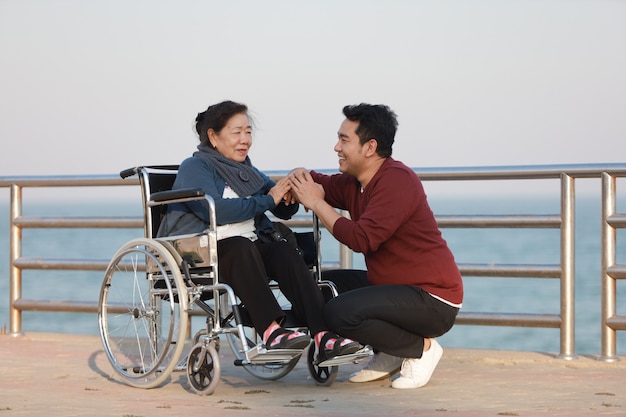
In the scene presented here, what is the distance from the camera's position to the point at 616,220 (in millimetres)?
4766

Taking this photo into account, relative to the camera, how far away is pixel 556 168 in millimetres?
4836

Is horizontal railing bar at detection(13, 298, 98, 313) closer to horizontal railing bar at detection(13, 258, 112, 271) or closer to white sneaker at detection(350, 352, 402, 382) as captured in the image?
horizontal railing bar at detection(13, 258, 112, 271)

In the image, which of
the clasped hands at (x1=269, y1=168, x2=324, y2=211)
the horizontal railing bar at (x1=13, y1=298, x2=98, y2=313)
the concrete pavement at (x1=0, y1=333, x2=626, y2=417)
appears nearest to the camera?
the concrete pavement at (x1=0, y1=333, x2=626, y2=417)

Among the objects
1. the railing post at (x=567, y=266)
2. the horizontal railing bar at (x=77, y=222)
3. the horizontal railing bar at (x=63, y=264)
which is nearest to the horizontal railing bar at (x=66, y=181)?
the horizontal railing bar at (x=77, y=222)

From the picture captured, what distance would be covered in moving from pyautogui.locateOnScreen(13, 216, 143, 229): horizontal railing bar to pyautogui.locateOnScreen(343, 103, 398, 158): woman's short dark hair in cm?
180

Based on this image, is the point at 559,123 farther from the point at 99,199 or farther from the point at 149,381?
the point at 99,199

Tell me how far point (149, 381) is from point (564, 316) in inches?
71.6

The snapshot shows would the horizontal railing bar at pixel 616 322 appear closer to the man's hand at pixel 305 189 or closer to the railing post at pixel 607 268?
the railing post at pixel 607 268

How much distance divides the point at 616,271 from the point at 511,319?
491 millimetres

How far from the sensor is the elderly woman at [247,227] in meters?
3.90

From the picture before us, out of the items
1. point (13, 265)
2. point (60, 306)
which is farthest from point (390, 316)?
point (13, 265)

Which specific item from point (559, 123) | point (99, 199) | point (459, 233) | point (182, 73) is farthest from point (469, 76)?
point (99, 199)

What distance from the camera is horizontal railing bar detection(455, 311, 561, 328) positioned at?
4.85 metres

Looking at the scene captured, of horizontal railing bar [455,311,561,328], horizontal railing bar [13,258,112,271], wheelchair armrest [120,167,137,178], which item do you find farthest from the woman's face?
horizontal railing bar [13,258,112,271]
